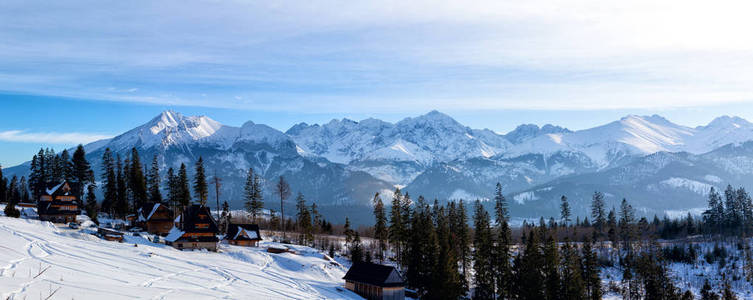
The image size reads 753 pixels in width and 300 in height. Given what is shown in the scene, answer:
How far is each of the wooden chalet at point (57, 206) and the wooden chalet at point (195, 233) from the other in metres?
17.3

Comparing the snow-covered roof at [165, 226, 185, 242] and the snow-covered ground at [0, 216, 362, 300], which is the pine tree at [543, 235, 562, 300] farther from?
the snow-covered roof at [165, 226, 185, 242]

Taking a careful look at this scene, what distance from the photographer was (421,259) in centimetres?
7269

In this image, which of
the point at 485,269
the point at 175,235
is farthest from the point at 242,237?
the point at 485,269

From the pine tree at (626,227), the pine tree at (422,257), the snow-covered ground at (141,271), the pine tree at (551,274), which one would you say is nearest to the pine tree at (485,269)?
the pine tree at (422,257)

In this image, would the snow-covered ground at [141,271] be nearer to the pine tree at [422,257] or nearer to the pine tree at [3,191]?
the pine tree at [422,257]

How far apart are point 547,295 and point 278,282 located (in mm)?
32997

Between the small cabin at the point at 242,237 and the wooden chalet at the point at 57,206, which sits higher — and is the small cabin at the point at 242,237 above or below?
below

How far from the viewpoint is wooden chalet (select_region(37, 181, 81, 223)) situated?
265 ft

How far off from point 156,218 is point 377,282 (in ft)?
163

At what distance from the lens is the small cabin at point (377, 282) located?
63656 mm

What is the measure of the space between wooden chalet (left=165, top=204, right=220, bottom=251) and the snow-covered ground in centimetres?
308

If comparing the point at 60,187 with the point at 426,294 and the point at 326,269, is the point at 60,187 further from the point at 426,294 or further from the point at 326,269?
the point at 426,294

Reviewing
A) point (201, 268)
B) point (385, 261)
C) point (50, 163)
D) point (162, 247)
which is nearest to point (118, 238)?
point (162, 247)

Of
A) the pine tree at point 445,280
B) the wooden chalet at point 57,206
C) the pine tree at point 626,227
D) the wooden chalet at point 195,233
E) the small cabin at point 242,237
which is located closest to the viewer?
the pine tree at point 445,280
